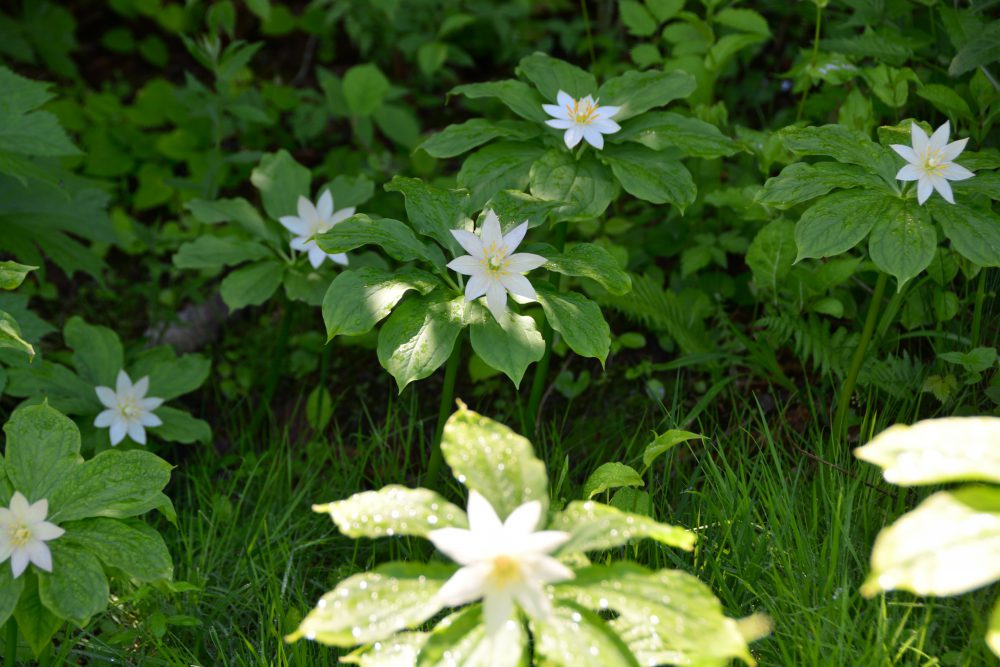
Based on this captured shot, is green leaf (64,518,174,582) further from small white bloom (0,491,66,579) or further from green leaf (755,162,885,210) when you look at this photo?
green leaf (755,162,885,210)

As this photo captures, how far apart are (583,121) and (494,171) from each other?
0.24m

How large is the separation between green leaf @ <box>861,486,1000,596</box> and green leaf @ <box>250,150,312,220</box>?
6.08ft

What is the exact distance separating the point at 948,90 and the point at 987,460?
1338mm

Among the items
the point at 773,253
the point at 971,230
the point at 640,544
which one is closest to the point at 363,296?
the point at 640,544

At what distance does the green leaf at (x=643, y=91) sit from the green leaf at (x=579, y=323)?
557 millimetres

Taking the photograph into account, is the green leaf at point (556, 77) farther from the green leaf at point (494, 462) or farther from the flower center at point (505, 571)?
the flower center at point (505, 571)

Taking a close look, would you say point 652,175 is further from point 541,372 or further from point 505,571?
point 505,571

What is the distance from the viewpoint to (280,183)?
2674 millimetres

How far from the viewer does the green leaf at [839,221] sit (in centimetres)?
197

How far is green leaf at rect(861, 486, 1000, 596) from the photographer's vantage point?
129 cm

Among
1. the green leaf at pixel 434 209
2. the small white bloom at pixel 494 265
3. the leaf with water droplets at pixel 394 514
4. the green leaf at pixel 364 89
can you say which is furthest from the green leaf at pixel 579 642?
the green leaf at pixel 364 89

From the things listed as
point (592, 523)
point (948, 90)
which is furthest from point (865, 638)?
point (948, 90)

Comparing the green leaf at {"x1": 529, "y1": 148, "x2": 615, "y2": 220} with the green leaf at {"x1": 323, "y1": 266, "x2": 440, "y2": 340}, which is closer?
the green leaf at {"x1": 323, "y1": 266, "x2": 440, "y2": 340}

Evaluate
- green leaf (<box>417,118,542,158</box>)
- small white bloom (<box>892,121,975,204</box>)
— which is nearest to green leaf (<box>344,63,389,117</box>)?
green leaf (<box>417,118,542,158</box>)
